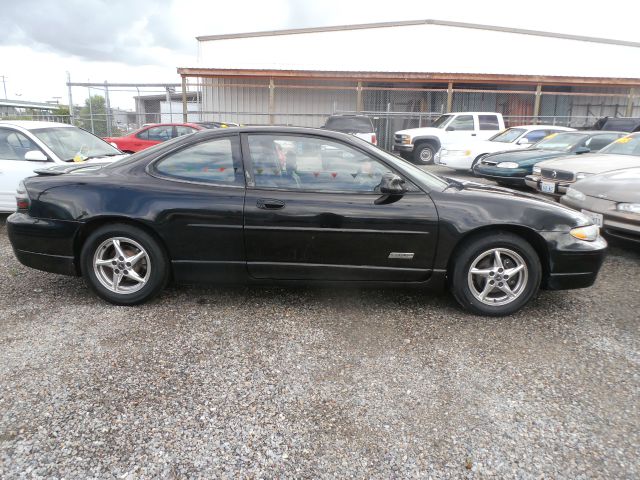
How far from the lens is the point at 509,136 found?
44.8 ft

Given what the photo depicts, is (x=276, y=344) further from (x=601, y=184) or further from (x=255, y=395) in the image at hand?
(x=601, y=184)

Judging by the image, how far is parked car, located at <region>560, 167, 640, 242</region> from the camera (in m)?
5.14

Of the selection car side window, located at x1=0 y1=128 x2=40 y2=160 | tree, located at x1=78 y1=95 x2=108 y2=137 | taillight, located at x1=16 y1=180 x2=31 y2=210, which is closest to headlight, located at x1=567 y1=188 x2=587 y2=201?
taillight, located at x1=16 y1=180 x2=31 y2=210

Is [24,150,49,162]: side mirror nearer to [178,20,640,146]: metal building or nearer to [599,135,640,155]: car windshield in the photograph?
[599,135,640,155]: car windshield

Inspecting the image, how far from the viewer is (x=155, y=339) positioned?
10.8 feet

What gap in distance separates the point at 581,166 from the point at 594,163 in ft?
0.58

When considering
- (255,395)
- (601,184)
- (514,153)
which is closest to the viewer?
(255,395)

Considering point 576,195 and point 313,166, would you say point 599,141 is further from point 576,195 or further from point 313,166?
point 313,166

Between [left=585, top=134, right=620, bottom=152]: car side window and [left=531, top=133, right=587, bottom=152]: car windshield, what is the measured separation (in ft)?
0.52

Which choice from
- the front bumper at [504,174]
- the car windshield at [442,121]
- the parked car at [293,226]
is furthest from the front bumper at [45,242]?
the car windshield at [442,121]

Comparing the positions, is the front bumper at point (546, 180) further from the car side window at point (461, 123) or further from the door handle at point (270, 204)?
the car side window at point (461, 123)

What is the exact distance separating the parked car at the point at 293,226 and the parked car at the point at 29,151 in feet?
8.63

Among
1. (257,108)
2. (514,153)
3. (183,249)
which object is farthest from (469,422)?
(257,108)

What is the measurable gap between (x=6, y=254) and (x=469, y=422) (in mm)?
4970
